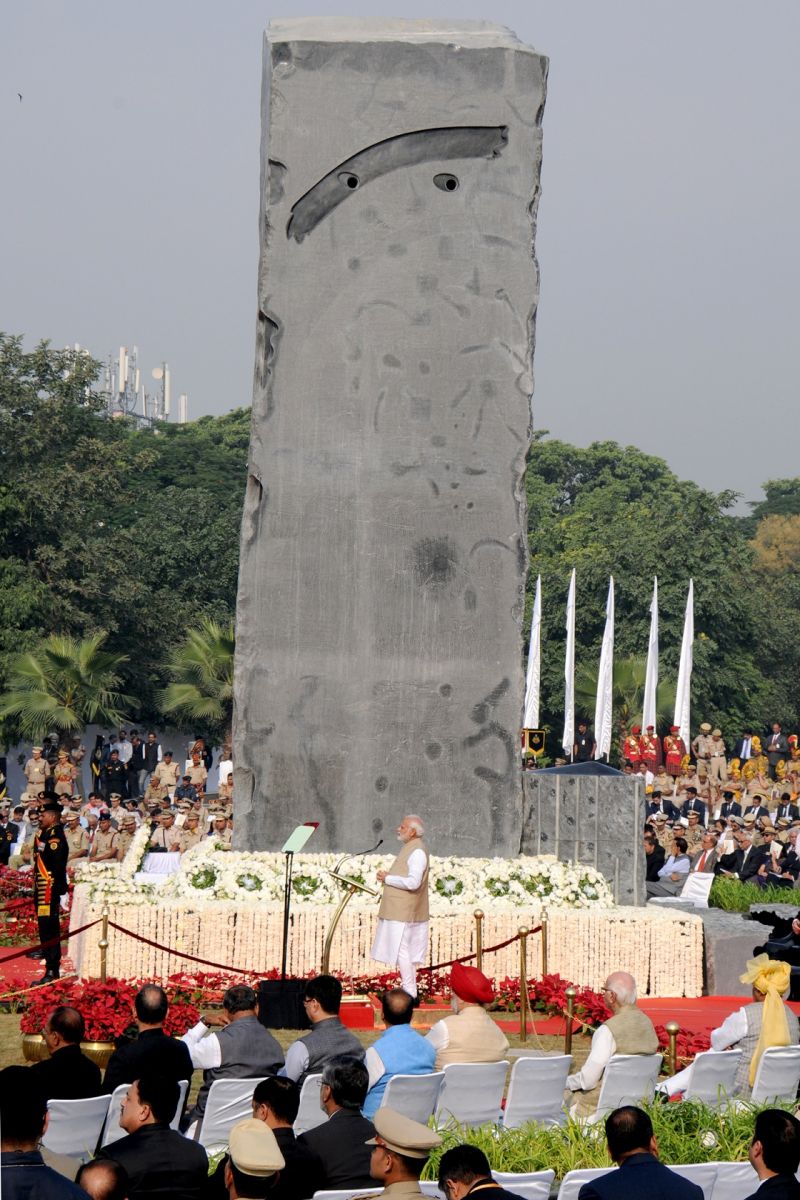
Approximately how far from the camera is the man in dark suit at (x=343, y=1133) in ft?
26.4

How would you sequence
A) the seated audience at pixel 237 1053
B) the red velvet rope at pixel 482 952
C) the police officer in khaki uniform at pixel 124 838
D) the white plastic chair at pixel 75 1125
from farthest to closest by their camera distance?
the police officer in khaki uniform at pixel 124 838
the red velvet rope at pixel 482 952
the seated audience at pixel 237 1053
the white plastic chair at pixel 75 1125

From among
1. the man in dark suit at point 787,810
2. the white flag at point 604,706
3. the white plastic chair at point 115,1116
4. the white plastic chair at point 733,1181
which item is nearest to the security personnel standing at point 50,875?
the white plastic chair at point 115,1116

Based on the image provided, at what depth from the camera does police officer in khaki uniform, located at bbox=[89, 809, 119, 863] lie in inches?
997

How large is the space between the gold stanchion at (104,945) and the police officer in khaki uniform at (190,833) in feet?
22.8

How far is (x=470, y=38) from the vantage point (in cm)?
1958

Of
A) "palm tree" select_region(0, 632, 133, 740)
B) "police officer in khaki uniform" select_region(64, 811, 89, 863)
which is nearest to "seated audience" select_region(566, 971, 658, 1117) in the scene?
"police officer in khaki uniform" select_region(64, 811, 89, 863)

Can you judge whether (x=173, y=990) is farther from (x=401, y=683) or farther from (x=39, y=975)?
(x=401, y=683)

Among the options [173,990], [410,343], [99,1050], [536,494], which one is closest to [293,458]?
[410,343]

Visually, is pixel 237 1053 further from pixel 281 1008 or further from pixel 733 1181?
pixel 281 1008

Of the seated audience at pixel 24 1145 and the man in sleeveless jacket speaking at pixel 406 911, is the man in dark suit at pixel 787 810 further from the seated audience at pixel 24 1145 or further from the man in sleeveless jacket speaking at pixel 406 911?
the seated audience at pixel 24 1145

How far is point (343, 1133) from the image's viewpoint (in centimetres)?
816

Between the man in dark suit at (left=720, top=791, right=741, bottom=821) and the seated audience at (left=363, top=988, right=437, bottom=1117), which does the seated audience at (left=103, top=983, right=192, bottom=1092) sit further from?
the man in dark suit at (left=720, top=791, right=741, bottom=821)

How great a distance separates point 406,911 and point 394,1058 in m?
6.02

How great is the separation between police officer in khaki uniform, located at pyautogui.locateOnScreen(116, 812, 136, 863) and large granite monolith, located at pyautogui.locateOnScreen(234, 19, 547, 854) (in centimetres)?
666
